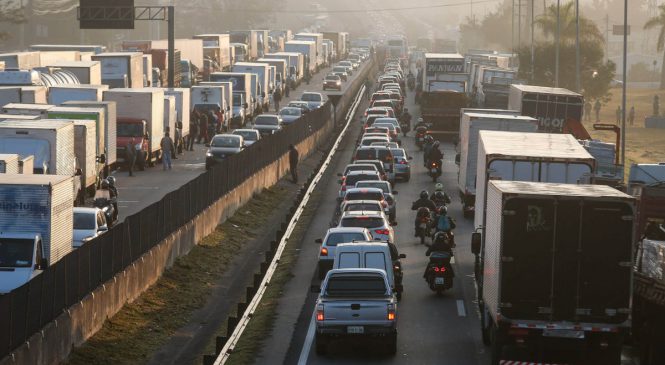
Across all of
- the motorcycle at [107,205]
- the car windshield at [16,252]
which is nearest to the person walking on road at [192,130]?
the motorcycle at [107,205]

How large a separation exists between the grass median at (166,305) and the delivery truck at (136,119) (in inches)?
529

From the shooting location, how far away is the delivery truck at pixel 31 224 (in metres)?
29.0

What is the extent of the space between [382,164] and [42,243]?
26.6m

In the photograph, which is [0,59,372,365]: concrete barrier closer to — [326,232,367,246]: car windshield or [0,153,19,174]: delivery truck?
[326,232,367,246]: car windshield

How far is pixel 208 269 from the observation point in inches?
1454

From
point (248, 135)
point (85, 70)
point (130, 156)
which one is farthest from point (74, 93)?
point (248, 135)

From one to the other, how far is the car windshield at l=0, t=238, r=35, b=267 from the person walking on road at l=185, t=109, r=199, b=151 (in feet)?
135

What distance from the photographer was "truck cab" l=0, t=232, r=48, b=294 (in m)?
28.2

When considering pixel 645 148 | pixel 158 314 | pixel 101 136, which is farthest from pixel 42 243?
pixel 645 148

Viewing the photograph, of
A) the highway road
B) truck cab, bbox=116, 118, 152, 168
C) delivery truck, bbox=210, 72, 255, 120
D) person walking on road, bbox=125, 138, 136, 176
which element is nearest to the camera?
the highway road

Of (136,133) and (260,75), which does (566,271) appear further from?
(260,75)

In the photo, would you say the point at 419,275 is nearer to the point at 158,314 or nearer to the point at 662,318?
the point at 158,314

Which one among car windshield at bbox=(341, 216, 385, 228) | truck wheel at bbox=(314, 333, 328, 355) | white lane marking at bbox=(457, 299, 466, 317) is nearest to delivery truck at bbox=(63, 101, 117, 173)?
car windshield at bbox=(341, 216, 385, 228)

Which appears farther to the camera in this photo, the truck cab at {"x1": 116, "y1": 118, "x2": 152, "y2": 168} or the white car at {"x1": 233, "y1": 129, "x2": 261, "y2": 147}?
the white car at {"x1": 233, "y1": 129, "x2": 261, "y2": 147}
